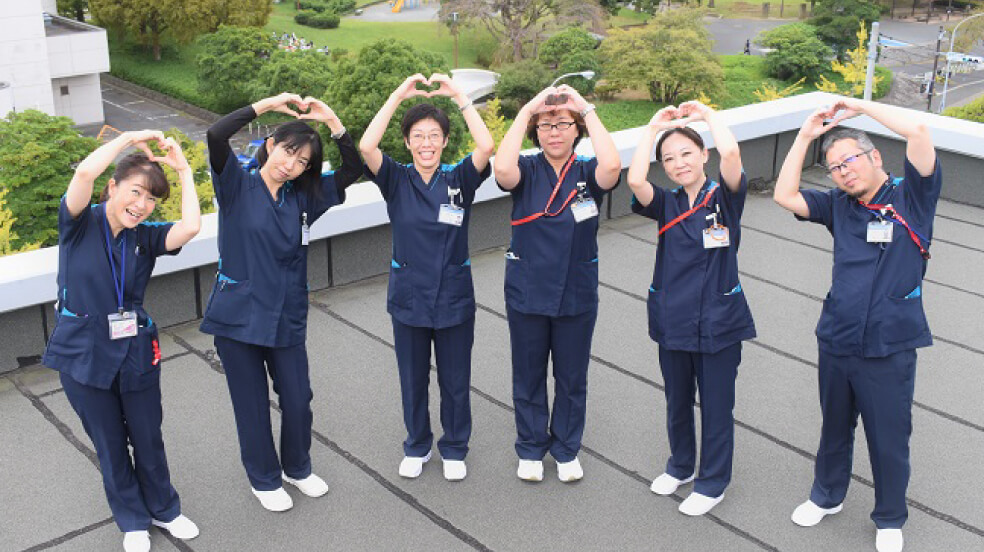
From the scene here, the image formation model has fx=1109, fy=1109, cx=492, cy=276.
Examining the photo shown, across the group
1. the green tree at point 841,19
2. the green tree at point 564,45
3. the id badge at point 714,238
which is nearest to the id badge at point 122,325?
the id badge at point 714,238

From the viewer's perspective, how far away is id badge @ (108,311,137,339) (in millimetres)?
3838

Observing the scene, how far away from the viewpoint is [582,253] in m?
4.33

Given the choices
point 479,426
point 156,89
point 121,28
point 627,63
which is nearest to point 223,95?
point 156,89

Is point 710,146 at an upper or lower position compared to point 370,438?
upper

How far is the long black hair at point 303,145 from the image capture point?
4008mm

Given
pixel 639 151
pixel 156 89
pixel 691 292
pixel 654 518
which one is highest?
pixel 639 151

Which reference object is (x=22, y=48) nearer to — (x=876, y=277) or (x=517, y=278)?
(x=517, y=278)

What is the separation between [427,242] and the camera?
4.28 meters

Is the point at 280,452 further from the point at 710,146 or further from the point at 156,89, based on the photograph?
the point at 156,89

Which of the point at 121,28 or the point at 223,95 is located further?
the point at 121,28

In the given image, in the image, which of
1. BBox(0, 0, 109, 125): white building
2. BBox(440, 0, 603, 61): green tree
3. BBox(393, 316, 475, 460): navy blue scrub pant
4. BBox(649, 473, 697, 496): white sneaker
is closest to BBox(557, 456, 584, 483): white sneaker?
BBox(649, 473, 697, 496): white sneaker

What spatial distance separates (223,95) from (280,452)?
3839 centimetres

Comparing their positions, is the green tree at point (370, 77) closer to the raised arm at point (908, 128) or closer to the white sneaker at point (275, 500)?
the white sneaker at point (275, 500)

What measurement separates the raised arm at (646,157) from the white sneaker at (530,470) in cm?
118
